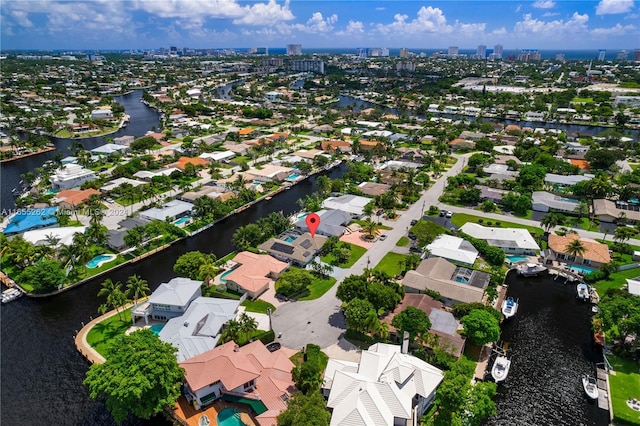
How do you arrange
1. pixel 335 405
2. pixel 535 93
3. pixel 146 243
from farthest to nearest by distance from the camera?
pixel 535 93, pixel 146 243, pixel 335 405

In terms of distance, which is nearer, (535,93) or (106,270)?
(106,270)

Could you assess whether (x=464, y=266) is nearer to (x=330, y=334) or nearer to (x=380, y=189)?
(x=330, y=334)

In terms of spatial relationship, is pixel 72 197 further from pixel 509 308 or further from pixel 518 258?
pixel 518 258

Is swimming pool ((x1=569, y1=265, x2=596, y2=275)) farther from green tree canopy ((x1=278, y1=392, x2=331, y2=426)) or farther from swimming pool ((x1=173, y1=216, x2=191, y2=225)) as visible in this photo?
swimming pool ((x1=173, y1=216, x2=191, y2=225))

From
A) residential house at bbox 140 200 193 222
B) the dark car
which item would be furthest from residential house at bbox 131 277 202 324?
residential house at bbox 140 200 193 222

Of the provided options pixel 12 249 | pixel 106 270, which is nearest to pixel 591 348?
pixel 106 270

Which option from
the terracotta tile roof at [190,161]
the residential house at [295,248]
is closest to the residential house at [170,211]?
the residential house at [295,248]
